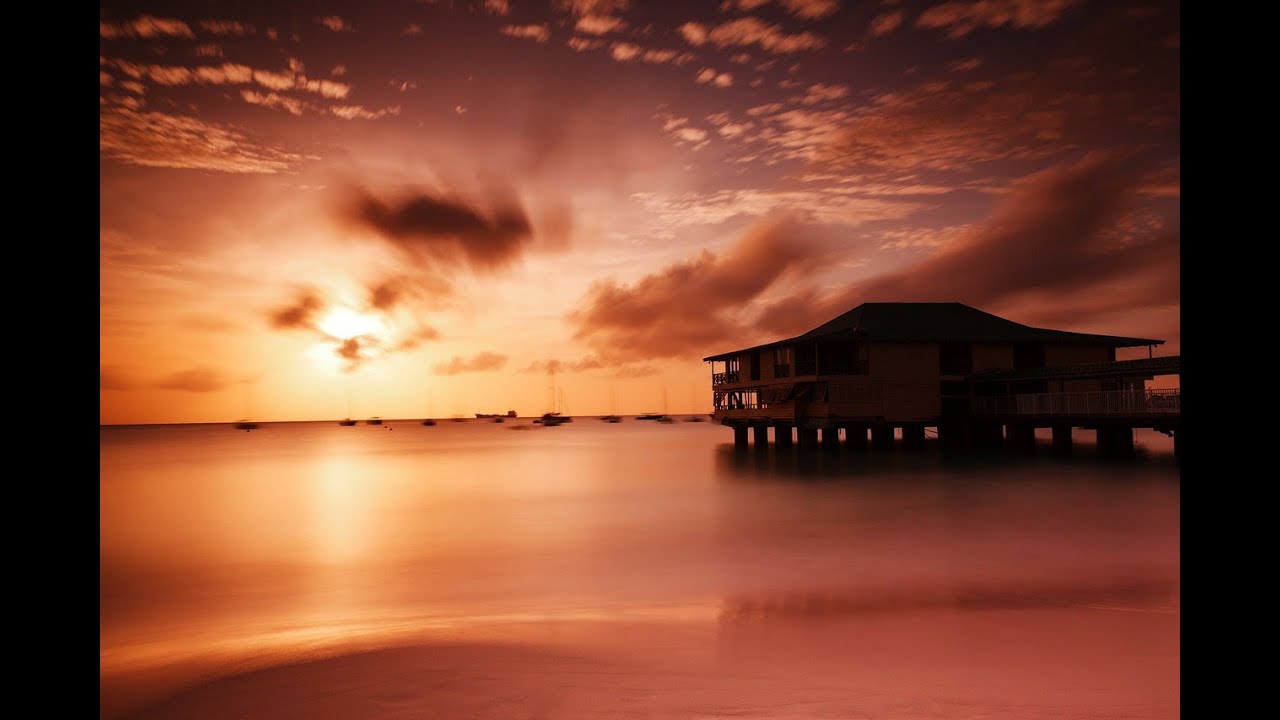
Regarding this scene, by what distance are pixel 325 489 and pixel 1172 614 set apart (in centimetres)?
3872

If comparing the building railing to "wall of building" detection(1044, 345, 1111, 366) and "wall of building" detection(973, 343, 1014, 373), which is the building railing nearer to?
"wall of building" detection(973, 343, 1014, 373)

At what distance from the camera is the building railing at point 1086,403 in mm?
32159

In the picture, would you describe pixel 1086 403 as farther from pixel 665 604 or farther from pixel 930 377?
pixel 665 604

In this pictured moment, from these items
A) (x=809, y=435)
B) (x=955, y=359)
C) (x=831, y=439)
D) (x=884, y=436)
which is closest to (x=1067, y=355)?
(x=955, y=359)

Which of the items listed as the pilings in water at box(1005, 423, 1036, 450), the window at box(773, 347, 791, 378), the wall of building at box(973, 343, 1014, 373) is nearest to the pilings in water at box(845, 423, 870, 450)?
the window at box(773, 347, 791, 378)

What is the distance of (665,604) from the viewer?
13.2 metres

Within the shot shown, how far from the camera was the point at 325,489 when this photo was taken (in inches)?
1583

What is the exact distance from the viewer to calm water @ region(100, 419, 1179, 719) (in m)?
8.05

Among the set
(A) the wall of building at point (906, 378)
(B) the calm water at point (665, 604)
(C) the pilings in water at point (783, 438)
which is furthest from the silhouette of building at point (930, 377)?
(B) the calm water at point (665, 604)

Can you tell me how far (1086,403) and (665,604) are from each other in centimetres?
3183

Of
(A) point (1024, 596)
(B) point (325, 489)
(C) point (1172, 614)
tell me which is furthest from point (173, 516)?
(C) point (1172, 614)
